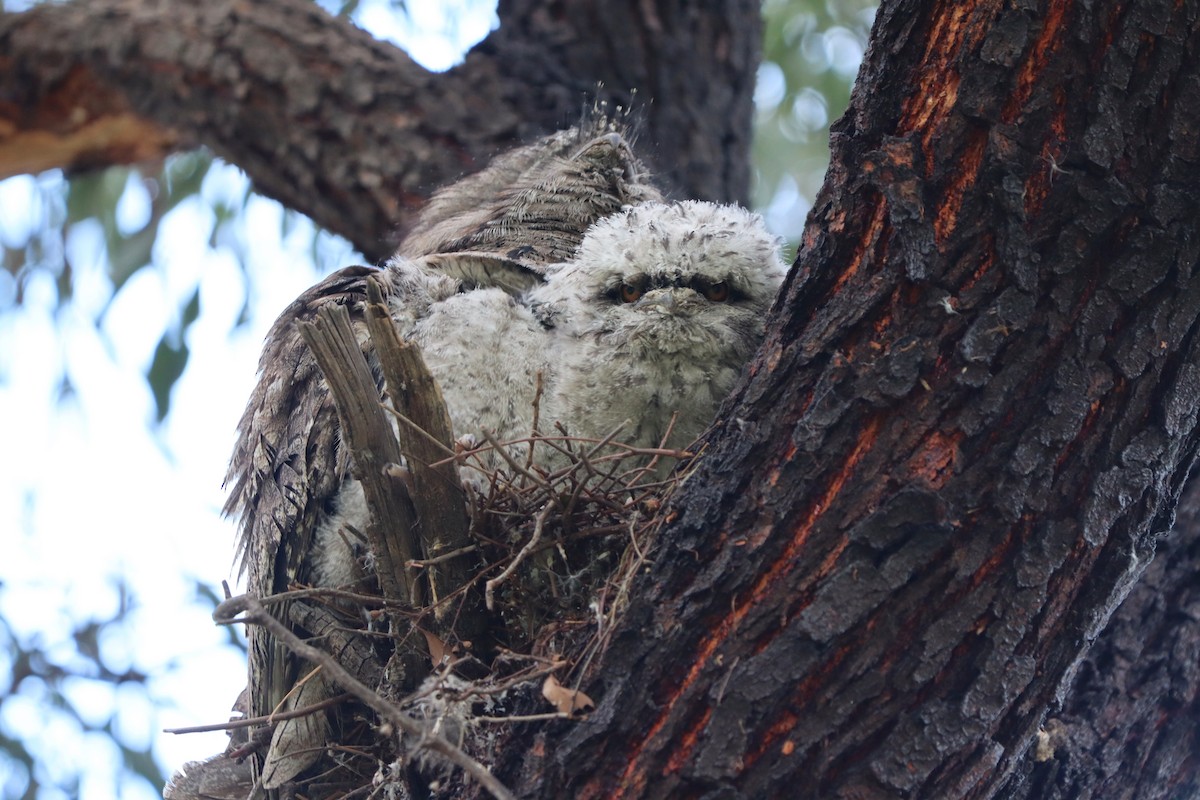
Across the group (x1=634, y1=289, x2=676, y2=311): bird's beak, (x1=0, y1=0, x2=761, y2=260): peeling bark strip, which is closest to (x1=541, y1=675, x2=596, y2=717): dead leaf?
(x1=634, y1=289, x2=676, y2=311): bird's beak

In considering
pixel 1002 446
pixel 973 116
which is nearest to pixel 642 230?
pixel 973 116

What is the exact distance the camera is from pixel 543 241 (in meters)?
3.07

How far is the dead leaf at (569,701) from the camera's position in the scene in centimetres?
162

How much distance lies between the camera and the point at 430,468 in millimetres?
1963

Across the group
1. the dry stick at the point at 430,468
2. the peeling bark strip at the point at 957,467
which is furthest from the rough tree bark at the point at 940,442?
the dry stick at the point at 430,468

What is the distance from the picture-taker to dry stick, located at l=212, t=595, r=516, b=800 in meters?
1.45

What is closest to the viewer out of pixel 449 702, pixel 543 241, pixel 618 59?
pixel 449 702

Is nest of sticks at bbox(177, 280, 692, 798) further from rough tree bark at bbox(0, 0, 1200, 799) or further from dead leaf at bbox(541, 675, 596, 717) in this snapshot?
rough tree bark at bbox(0, 0, 1200, 799)

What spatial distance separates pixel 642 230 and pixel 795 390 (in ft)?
2.74

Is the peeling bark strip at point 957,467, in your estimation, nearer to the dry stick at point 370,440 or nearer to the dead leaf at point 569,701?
the dead leaf at point 569,701

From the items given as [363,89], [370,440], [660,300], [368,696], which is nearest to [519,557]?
[370,440]

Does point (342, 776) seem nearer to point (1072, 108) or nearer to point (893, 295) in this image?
point (893, 295)

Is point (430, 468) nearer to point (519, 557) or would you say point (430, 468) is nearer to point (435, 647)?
point (519, 557)

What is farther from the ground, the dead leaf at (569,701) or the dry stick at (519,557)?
the dry stick at (519,557)
